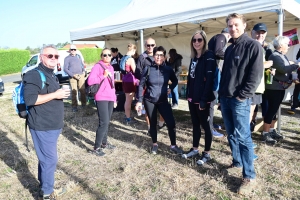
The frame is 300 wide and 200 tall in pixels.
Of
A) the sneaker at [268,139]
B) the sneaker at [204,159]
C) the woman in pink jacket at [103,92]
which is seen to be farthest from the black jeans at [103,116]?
the sneaker at [268,139]

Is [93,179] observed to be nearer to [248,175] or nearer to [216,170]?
[216,170]

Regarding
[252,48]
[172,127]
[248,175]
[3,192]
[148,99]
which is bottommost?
[3,192]

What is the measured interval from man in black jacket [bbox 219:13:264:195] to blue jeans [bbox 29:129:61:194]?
1.80 metres

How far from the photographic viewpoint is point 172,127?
3.67 meters

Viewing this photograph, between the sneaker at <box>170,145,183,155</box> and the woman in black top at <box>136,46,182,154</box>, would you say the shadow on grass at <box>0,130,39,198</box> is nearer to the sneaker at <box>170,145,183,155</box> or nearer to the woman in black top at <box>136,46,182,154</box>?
the woman in black top at <box>136,46,182,154</box>

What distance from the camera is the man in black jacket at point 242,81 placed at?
2.40 m

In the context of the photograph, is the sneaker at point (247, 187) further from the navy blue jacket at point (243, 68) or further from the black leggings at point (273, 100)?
the black leggings at point (273, 100)

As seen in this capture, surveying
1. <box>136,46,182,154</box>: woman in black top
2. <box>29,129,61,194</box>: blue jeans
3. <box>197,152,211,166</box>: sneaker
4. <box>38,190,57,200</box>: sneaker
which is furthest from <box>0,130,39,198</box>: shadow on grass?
<box>197,152,211,166</box>: sneaker

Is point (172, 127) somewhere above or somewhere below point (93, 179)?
above

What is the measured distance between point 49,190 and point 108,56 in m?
2.01

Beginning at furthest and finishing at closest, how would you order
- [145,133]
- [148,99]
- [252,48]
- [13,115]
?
[13,115], [145,133], [148,99], [252,48]

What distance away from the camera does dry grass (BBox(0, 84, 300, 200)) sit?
2.80 meters

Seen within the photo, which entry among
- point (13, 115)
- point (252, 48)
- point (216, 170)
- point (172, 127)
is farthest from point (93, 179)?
point (13, 115)

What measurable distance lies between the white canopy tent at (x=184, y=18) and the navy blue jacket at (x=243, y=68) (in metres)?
2.58
